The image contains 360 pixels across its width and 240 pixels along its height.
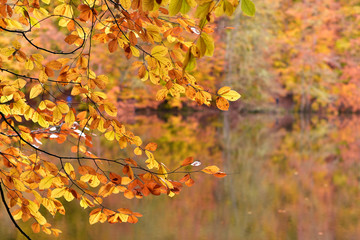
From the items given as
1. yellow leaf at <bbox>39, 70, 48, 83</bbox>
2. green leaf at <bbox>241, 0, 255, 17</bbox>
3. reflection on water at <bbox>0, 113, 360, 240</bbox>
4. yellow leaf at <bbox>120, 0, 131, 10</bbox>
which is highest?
green leaf at <bbox>241, 0, 255, 17</bbox>

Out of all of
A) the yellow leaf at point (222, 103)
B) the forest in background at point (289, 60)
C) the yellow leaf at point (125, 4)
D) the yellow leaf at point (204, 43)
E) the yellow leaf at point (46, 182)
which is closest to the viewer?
the yellow leaf at point (204, 43)

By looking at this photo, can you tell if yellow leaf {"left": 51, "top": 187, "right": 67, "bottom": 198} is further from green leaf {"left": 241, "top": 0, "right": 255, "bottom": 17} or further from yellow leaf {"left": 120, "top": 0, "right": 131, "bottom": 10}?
green leaf {"left": 241, "top": 0, "right": 255, "bottom": 17}

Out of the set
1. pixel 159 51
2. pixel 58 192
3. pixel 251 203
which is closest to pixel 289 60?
pixel 251 203

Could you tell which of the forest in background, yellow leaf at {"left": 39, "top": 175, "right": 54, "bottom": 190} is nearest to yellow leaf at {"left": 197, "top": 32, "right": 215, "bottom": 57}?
yellow leaf at {"left": 39, "top": 175, "right": 54, "bottom": 190}

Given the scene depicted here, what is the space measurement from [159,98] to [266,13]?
21889 millimetres

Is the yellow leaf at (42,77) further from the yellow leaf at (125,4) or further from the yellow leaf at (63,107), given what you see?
the yellow leaf at (125,4)

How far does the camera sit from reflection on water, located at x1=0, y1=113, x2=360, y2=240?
4.95 meters

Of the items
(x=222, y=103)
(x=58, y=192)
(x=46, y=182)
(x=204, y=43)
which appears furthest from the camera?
(x=58, y=192)

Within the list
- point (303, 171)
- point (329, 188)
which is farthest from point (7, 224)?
point (303, 171)

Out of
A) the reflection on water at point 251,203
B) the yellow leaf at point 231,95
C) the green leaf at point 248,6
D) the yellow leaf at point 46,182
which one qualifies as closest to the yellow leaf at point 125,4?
the yellow leaf at point 231,95

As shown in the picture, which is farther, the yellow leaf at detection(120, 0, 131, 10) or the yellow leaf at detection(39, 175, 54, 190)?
the yellow leaf at detection(39, 175, 54, 190)

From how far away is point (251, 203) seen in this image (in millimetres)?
6191

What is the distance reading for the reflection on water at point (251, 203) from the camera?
4.95 metres

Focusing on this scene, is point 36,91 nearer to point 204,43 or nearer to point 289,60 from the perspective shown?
point 204,43
